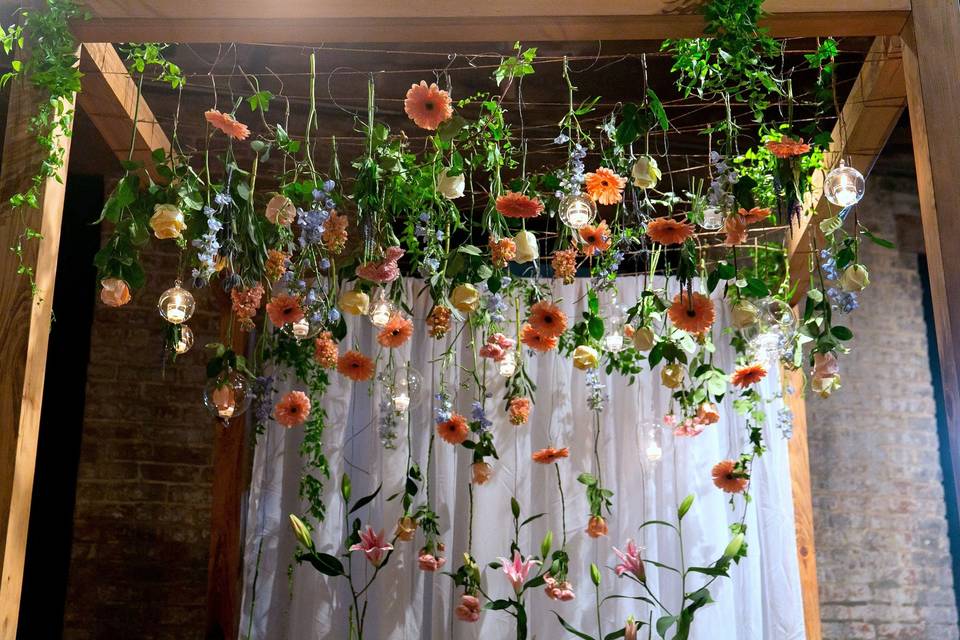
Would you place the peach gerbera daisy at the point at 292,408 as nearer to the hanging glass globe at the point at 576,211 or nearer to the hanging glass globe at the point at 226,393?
the hanging glass globe at the point at 226,393

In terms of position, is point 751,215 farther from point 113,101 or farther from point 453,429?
point 113,101

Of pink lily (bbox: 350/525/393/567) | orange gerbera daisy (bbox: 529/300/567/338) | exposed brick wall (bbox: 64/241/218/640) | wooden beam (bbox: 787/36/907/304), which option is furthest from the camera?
exposed brick wall (bbox: 64/241/218/640)

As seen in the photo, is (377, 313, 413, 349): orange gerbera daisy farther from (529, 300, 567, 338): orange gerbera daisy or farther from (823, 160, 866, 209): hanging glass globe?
(823, 160, 866, 209): hanging glass globe

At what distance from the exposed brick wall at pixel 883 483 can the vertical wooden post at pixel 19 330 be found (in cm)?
338

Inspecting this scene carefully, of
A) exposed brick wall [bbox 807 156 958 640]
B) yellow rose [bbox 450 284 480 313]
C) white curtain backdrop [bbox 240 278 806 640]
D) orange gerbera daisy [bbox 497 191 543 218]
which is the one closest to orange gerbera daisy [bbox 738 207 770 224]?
orange gerbera daisy [bbox 497 191 543 218]

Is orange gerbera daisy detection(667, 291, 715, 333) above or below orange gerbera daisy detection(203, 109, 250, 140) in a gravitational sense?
below

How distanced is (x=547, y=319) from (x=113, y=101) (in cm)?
124

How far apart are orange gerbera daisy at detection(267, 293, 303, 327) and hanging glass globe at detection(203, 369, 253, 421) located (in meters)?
0.25

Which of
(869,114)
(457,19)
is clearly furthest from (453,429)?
(869,114)

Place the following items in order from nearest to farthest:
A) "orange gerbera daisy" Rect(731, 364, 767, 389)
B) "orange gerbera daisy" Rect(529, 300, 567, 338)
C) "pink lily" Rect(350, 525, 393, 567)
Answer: "orange gerbera daisy" Rect(529, 300, 567, 338) < "orange gerbera daisy" Rect(731, 364, 767, 389) < "pink lily" Rect(350, 525, 393, 567)

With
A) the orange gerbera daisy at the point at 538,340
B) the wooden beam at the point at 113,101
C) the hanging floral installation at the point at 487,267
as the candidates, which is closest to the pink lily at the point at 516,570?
the hanging floral installation at the point at 487,267

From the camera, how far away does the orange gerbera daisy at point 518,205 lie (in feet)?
7.48

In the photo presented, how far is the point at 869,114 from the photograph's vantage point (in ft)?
8.52

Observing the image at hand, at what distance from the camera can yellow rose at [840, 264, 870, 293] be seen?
2219 mm
